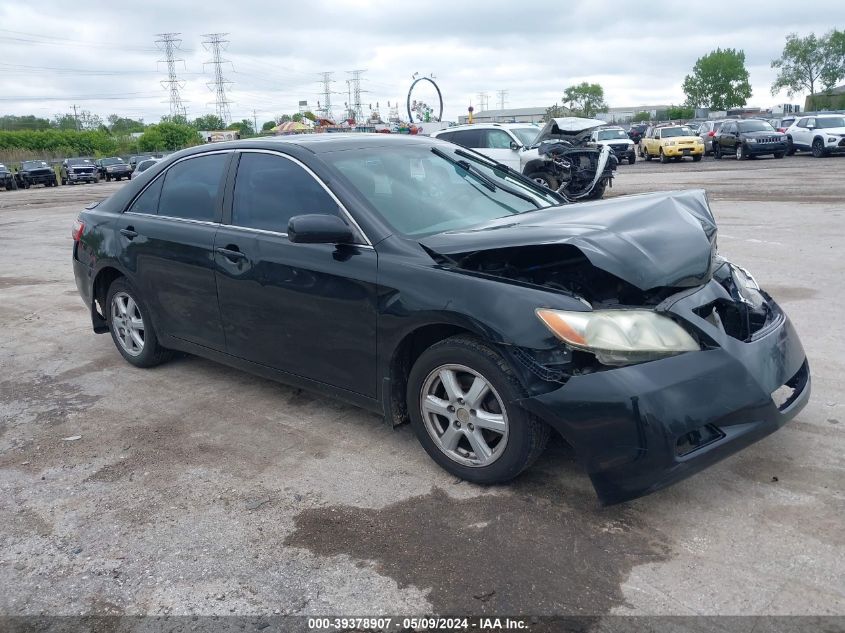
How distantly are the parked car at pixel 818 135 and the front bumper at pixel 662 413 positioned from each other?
30.1 meters

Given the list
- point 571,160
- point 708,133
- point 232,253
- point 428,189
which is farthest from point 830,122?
point 232,253

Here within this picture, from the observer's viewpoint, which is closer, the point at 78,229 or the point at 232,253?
the point at 232,253

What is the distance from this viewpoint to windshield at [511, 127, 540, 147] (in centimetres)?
1686

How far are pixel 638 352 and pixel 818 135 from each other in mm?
30973

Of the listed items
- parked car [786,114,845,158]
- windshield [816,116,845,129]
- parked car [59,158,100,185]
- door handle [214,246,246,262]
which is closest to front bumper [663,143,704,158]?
→ parked car [786,114,845,158]

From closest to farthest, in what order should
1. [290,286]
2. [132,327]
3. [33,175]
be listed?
[290,286] < [132,327] < [33,175]

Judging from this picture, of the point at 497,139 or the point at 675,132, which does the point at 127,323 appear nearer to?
the point at 497,139

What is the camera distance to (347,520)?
3.26 metres

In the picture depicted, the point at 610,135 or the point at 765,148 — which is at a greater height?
the point at 610,135

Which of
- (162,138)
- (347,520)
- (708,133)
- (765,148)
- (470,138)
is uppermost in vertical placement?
(162,138)

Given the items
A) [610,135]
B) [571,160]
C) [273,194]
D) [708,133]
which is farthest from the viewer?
[708,133]

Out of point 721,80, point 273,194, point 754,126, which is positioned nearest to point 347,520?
point 273,194

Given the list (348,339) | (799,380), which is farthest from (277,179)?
(799,380)

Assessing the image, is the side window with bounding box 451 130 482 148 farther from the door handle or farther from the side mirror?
the side mirror
